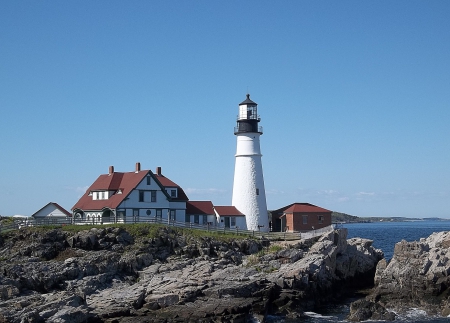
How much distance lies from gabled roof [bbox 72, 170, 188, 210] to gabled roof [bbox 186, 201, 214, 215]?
2.65 ft

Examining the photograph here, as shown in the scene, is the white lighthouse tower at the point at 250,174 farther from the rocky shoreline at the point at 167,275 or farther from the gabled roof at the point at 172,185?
the rocky shoreline at the point at 167,275

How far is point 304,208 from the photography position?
46.8 meters

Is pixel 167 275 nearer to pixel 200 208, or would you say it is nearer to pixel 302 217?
pixel 200 208

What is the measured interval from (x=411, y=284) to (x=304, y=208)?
15.0m

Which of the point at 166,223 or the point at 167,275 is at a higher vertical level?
the point at 166,223

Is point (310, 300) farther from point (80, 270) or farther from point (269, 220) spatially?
point (269, 220)

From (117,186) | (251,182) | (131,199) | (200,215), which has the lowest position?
(200,215)

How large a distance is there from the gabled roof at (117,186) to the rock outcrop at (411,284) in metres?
17.4

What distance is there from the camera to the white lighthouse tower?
1799 inches

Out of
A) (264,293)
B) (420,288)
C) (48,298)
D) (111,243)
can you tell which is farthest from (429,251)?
(48,298)

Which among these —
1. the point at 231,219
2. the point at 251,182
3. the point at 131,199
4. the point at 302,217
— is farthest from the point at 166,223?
the point at 302,217

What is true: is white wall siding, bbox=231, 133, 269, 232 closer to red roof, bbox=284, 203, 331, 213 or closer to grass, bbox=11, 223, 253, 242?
red roof, bbox=284, 203, 331, 213

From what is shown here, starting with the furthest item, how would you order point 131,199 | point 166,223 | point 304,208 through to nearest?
1. point 304,208
2. point 131,199
3. point 166,223

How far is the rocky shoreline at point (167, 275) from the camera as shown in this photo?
26812 millimetres
